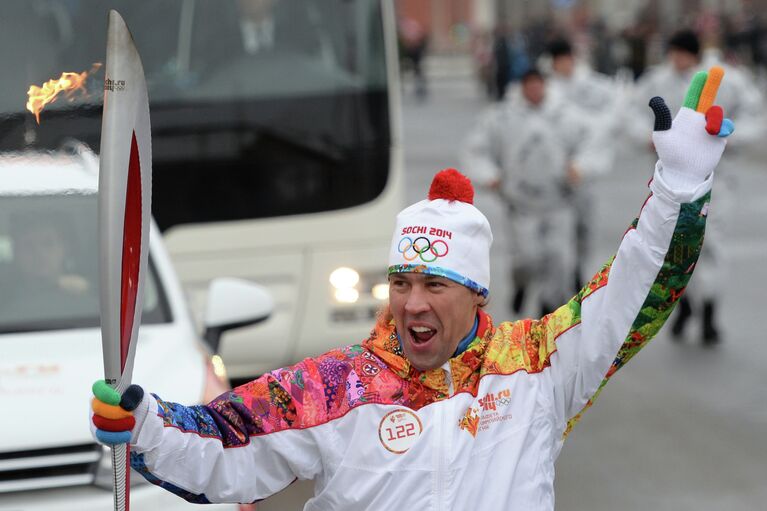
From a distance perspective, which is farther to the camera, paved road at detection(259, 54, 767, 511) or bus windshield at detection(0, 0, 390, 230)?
bus windshield at detection(0, 0, 390, 230)

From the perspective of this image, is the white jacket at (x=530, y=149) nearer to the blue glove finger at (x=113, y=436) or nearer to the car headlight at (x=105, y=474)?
the car headlight at (x=105, y=474)

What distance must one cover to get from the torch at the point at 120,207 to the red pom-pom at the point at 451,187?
0.64 meters

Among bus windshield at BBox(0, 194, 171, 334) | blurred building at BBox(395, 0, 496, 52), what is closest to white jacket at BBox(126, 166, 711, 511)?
bus windshield at BBox(0, 194, 171, 334)

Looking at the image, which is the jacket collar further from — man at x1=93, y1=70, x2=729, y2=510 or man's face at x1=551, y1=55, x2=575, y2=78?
man's face at x1=551, y1=55, x2=575, y2=78

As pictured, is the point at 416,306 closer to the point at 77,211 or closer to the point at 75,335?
the point at 75,335

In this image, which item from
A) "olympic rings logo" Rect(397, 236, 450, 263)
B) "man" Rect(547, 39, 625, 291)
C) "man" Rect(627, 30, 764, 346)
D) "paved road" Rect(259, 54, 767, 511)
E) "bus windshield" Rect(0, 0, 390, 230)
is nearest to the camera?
"olympic rings logo" Rect(397, 236, 450, 263)

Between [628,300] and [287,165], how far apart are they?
194 inches

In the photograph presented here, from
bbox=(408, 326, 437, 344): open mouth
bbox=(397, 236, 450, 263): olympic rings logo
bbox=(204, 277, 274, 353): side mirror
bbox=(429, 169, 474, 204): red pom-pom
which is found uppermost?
bbox=(429, 169, 474, 204): red pom-pom

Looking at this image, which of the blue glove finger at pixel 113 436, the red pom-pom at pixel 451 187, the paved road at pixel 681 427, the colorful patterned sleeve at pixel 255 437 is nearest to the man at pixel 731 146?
the paved road at pixel 681 427

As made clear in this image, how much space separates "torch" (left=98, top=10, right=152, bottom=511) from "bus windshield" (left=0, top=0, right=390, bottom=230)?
443 centimetres

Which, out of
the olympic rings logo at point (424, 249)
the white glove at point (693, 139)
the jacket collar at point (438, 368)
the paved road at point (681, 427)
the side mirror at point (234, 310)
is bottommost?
the paved road at point (681, 427)

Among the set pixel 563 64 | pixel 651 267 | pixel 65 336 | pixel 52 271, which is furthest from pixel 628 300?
pixel 563 64

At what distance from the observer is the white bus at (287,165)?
729 centimetres

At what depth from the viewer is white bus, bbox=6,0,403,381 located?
287 inches
